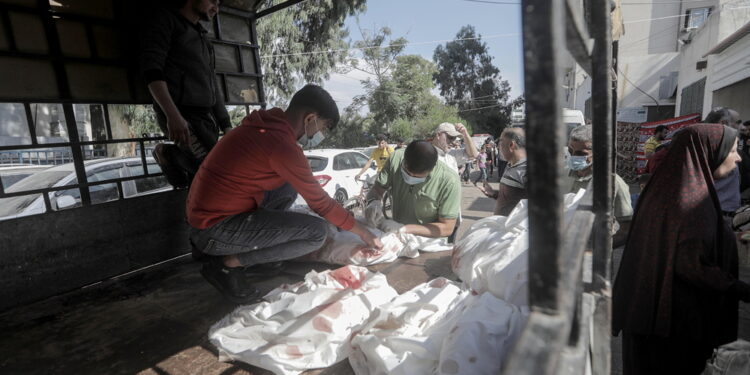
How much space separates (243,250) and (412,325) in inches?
45.7

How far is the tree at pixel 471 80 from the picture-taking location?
1670 inches

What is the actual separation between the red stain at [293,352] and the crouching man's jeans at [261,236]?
2.73 ft

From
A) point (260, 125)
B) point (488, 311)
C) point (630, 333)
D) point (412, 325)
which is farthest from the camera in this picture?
point (260, 125)

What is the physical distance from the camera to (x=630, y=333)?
186cm

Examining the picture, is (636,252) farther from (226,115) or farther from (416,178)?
(226,115)

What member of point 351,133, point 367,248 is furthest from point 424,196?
point 351,133

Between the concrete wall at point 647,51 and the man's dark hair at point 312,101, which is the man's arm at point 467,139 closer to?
the man's dark hair at point 312,101

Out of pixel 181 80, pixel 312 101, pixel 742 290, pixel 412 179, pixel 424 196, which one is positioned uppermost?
pixel 181 80

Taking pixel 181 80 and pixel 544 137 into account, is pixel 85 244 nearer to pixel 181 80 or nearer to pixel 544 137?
pixel 181 80

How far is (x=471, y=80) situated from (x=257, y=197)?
4462 cm

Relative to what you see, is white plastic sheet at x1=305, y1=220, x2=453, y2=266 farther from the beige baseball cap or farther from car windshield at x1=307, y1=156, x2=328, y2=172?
car windshield at x1=307, y1=156, x2=328, y2=172

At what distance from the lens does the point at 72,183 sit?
332 centimetres

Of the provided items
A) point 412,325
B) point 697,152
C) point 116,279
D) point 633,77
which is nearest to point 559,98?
point 412,325

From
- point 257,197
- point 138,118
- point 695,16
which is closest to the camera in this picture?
point 257,197
